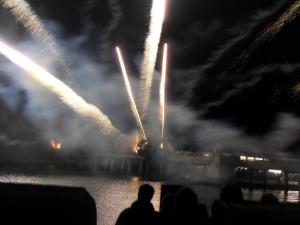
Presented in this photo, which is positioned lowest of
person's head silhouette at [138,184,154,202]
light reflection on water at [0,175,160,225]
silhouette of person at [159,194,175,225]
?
light reflection on water at [0,175,160,225]

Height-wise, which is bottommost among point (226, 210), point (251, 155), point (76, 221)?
point (76, 221)

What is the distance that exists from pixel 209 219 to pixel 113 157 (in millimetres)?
166050

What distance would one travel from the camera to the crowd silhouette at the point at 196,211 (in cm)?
609

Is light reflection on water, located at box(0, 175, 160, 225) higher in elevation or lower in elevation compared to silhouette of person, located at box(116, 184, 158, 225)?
lower

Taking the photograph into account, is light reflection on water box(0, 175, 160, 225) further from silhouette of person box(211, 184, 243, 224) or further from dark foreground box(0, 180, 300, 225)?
silhouette of person box(211, 184, 243, 224)

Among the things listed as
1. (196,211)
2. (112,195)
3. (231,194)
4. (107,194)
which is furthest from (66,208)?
(107,194)

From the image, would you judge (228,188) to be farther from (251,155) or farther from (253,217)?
(251,155)

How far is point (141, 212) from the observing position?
6738 millimetres

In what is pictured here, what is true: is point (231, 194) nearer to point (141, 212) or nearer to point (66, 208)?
point (141, 212)

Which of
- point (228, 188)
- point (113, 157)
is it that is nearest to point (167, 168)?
point (113, 157)

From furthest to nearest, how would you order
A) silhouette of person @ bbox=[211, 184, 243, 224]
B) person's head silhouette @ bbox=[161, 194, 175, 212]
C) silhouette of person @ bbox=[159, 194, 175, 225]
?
person's head silhouette @ bbox=[161, 194, 175, 212] < silhouette of person @ bbox=[159, 194, 175, 225] < silhouette of person @ bbox=[211, 184, 243, 224]

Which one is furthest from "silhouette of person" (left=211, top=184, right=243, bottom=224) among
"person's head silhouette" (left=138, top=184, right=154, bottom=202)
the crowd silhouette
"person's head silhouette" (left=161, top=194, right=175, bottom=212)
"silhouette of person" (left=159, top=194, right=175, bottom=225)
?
"person's head silhouette" (left=138, top=184, right=154, bottom=202)

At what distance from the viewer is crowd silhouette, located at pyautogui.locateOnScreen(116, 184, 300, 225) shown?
6.09 m

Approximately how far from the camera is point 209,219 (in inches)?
286
